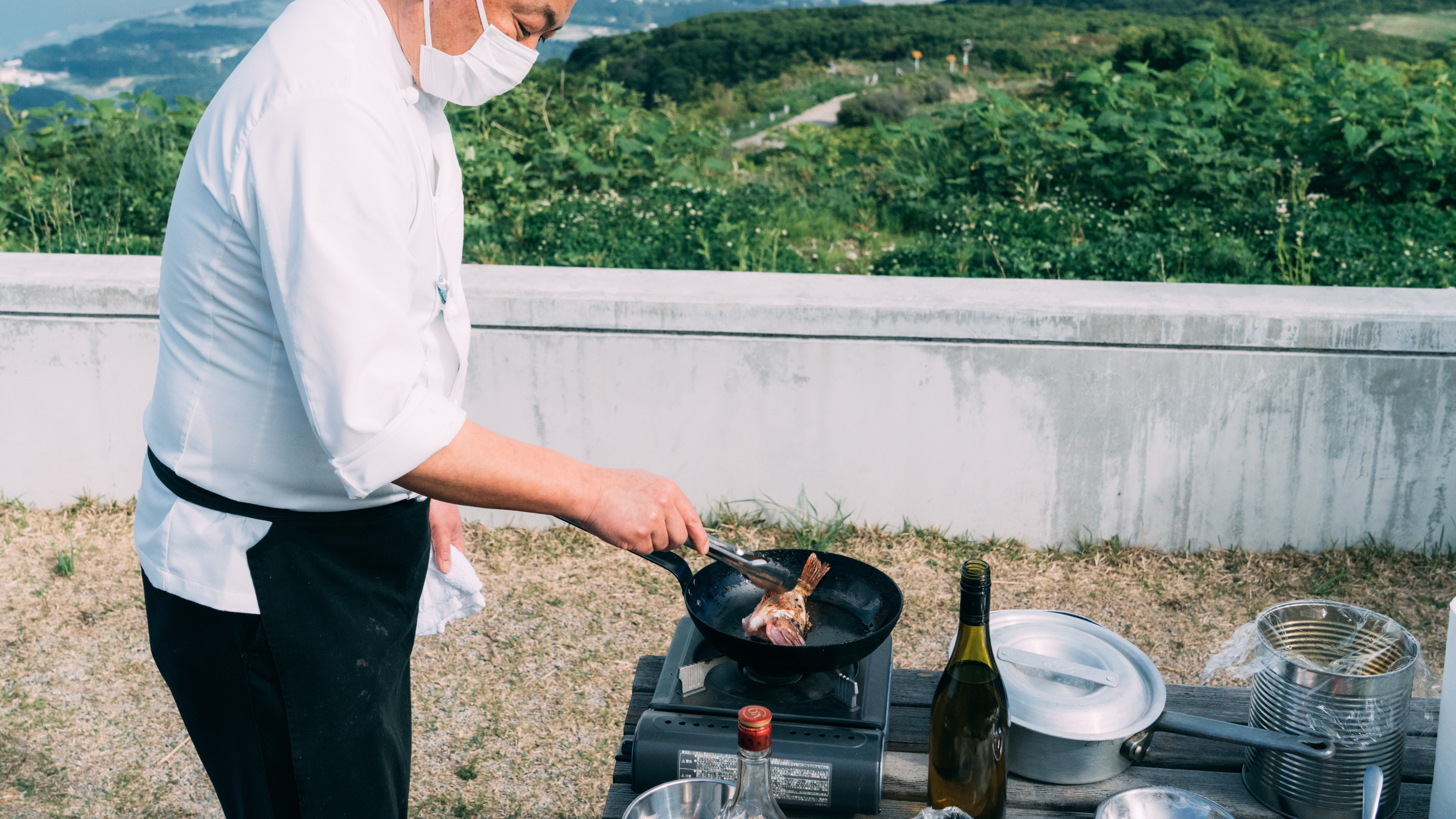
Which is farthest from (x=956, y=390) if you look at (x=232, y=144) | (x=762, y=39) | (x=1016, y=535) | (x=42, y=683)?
(x=762, y=39)

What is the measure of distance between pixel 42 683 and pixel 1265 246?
15.9ft

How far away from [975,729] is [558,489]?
0.67 meters

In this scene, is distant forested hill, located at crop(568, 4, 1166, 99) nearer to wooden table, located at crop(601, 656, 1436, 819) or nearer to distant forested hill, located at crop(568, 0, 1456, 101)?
distant forested hill, located at crop(568, 0, 1456, 101)

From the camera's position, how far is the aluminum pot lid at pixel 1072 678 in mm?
1598

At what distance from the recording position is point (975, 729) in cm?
154

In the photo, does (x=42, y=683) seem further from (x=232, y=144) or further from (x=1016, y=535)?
(x=1016, y=535)

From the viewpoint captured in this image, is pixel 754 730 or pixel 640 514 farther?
pixel 640 514

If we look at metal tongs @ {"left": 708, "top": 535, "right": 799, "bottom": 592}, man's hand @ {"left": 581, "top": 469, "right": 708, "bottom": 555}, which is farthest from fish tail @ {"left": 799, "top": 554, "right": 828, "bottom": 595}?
man's hand @ {"left": 581, "top": 469, "right": 708, "bottom": 555}

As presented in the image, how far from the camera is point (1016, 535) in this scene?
3.87m

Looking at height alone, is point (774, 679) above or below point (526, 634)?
above

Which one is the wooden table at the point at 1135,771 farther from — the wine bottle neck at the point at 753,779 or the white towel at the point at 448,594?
the white towel at the point at 448,594

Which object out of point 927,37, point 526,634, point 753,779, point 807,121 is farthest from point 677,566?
point 927,37

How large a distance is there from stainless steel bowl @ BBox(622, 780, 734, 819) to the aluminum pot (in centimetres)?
44

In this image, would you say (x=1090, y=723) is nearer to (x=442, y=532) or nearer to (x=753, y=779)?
(x=753, y=779)
